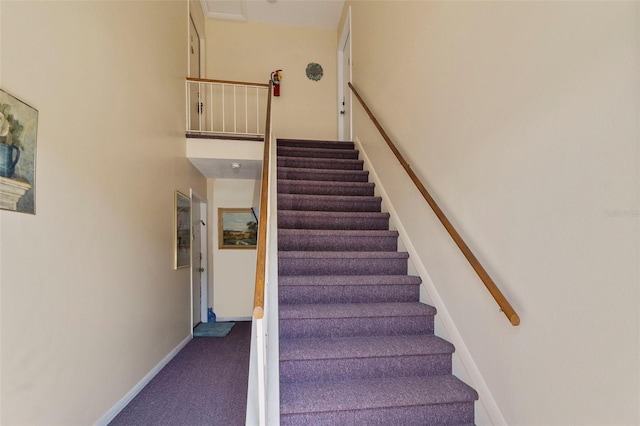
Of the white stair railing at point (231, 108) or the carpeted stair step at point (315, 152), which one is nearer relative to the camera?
the carpeted stair step at point (315, 152)

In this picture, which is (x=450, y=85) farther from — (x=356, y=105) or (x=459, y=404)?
(x=356, y=105)

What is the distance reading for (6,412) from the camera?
1.36 metres

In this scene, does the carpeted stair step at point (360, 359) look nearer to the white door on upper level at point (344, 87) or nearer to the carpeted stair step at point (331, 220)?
the carpeted stair step at point (331, 220)

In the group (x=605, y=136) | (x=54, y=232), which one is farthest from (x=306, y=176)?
(x=605, y=136)

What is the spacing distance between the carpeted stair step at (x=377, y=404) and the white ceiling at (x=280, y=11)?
5.54 metres

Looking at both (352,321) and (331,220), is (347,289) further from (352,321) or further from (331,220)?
(331,220)

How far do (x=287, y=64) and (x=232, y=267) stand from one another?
3690 mm

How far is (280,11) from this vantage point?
533cm

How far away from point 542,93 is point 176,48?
3859 millimetres

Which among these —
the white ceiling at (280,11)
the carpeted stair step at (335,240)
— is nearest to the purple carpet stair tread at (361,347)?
the carpeted stair step at (335,240)

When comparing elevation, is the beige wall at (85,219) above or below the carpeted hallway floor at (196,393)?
above

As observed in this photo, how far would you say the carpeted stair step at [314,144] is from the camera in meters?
4.44

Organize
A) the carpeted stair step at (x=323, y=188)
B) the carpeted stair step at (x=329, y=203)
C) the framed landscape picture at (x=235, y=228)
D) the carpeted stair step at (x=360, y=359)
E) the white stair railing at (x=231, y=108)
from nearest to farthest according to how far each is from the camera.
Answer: the carpeted stair step at (x=360, y=359), the carpeted stair step at (x=329, y=203), the carpeted stair step at (x=323, y=188), the framed landscape picture at (x=235, y=228), the white stair railing at (x=231, y=108)

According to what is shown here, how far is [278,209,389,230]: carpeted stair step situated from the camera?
3.03 metres
